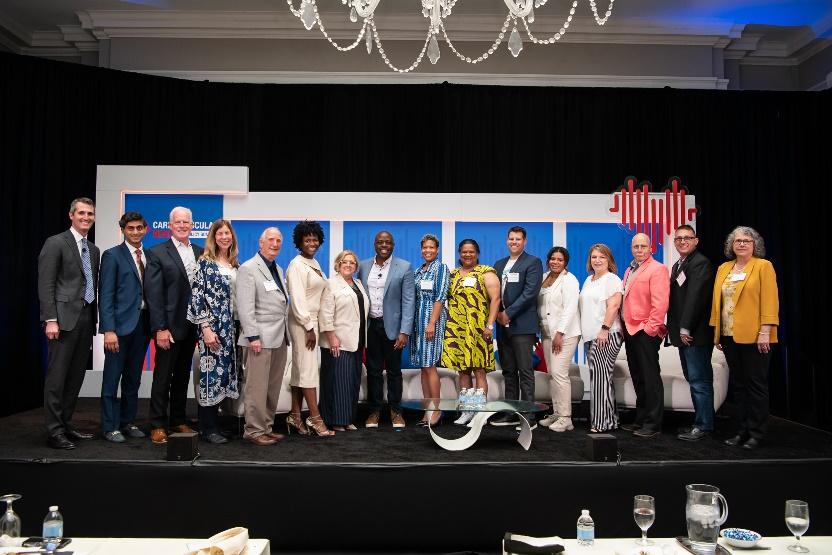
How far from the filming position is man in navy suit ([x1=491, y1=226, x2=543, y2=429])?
460cm

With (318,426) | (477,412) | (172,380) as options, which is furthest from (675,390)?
(172,380)

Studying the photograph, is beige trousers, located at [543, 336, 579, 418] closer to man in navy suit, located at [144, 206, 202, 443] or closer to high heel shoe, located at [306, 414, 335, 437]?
high heel shoe, located at [306, 414, 335, 437]

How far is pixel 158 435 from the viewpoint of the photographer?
390cm

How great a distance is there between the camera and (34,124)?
5.78 m

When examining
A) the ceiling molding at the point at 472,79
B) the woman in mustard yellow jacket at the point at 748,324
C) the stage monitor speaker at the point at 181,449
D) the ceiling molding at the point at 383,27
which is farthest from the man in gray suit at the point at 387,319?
the ceiling molding at the point at 383,27

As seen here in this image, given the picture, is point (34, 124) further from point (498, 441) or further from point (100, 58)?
point (498, 441)

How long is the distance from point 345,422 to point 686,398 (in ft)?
8.27

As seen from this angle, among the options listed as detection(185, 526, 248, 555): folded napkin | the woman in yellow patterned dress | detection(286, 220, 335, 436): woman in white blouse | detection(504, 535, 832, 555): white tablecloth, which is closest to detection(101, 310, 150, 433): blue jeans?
detection(286, 220, 335, 436): woman in white blouse

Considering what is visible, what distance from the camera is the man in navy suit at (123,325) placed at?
12.8ft

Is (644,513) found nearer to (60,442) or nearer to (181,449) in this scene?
(181,449)

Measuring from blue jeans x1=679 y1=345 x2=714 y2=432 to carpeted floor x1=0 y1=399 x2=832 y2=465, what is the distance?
14 centimetres

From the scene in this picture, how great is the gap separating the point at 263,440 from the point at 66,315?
139 centimetres

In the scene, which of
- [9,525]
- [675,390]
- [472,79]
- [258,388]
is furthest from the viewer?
[472,79]

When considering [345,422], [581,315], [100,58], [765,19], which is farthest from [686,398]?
[100,58]
